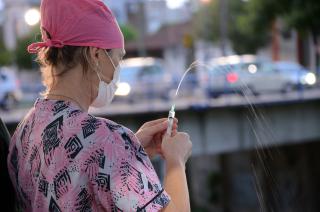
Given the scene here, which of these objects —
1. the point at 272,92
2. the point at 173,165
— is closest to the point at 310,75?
the point at 272,92

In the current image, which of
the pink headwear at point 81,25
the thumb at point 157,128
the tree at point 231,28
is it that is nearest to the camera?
the pink headwear at point 81,25

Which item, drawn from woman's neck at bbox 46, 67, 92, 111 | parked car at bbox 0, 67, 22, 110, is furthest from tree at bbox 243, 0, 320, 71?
woman's neck at bbox 46, 67, 92, 111

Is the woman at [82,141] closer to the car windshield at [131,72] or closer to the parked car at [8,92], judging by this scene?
the parked car at [8,92]

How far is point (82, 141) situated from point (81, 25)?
14.2 inches

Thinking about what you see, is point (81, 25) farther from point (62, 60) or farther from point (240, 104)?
point (240, 104)

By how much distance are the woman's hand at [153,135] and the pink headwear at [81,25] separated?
14.1 inches

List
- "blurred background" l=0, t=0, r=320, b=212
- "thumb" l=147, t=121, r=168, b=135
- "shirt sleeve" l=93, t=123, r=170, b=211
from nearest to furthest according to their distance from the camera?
1. "shirt sleeve" l=93, t=123, r=170, b=211
2. "thumb" l=147, t=121, r=168, b=135
3. "blurred background" l=0, t=0, r=320, b=212

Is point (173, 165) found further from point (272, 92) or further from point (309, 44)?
point (309, 44)

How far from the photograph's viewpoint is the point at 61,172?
165 centimetres

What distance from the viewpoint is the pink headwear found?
1726 mm

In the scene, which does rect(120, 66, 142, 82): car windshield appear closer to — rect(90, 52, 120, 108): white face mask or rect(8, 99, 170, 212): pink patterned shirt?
rect(90, 52, 120, 108): white face mask

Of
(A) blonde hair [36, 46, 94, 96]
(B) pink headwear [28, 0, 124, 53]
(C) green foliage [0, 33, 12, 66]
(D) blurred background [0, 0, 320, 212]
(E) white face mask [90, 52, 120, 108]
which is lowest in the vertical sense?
(D) blurred background [0, 0, 320, 212]

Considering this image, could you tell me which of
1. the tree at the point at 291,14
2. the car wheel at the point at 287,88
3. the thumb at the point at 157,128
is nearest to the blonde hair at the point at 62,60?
the thumb at the point at 157,128

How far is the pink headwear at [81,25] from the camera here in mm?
1726
